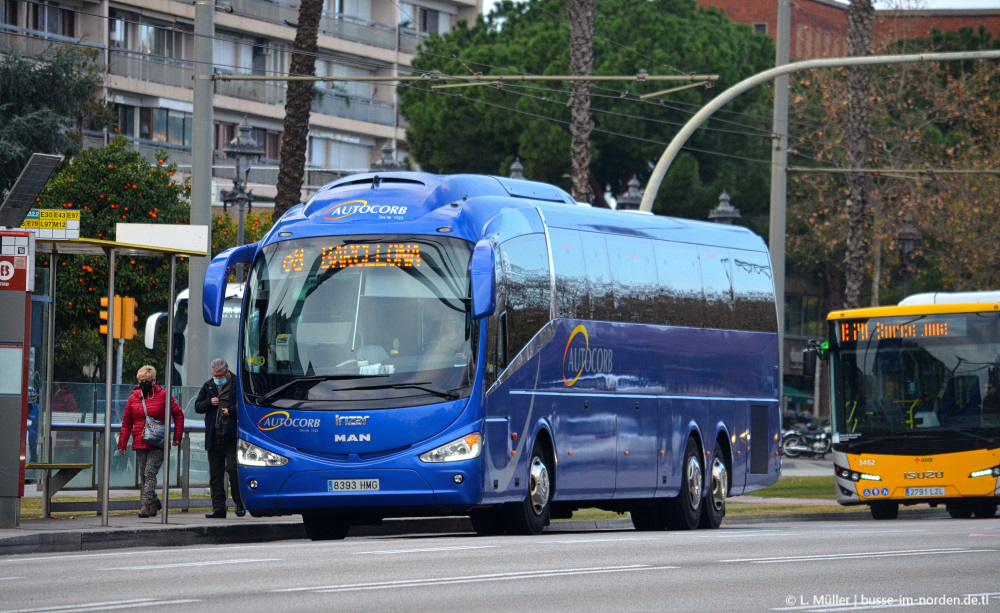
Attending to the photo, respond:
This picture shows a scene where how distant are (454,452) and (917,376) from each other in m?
11.6

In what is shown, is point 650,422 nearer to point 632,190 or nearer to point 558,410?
point 558,410

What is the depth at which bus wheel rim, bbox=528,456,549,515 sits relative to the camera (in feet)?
59.6

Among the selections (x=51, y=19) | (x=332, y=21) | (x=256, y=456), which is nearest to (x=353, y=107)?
(x=332, y=21)

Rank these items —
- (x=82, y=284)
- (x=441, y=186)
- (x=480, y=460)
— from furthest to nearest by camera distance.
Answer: (x=82, y=284) → (x=441, y=186) → (x=480, y=460)

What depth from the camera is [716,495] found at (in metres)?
22.8

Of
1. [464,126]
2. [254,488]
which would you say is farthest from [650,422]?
[464,126]

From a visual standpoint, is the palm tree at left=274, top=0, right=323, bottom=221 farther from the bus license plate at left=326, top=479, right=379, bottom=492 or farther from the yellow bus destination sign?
the bus license plate at left=326, top=479, right=379, bottom=492

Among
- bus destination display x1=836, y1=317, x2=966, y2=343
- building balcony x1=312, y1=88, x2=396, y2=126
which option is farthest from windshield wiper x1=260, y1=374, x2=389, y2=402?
building balcony x1=312, y1=88, x2=396, y2=126

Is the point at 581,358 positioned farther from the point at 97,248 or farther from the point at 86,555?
the point at 86,555

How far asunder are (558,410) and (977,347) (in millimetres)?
9546

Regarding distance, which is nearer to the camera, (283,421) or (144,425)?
(283,421)

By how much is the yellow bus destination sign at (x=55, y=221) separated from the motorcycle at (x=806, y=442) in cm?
3749

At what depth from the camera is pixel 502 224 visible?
58.7 feet

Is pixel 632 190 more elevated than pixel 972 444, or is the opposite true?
pixel 632 190
